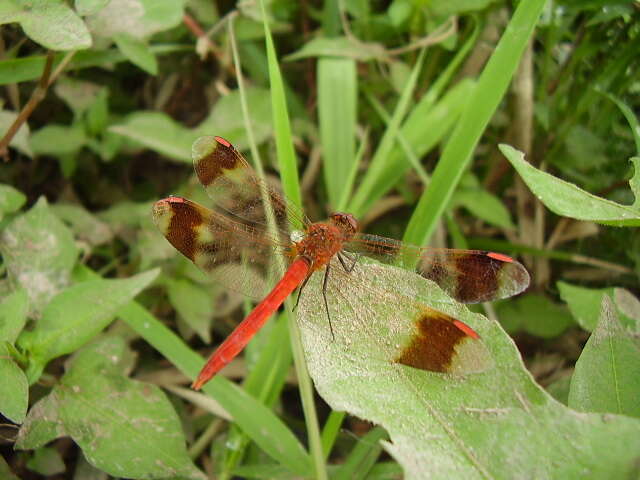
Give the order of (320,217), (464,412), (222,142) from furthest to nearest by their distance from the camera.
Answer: (320,217)
(222,142)
(464,412)

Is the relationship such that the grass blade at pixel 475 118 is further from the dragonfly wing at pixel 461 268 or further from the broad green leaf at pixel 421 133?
the broad green leaf at pixel 421 133

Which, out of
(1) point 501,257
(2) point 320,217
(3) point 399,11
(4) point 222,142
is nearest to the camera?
(1) point 501,257

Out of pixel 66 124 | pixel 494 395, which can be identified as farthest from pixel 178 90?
Result: pixel 494 395

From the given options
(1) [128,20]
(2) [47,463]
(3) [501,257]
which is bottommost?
(2) [47,463]

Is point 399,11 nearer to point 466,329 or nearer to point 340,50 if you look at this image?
point 340,50

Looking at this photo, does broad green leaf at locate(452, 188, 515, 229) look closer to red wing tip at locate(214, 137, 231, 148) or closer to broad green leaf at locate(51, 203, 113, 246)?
red wing tip at locate(214, 137, 231, 148)

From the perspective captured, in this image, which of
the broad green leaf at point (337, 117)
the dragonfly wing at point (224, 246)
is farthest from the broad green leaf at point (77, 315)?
the broad green leaf at point (337, 117)

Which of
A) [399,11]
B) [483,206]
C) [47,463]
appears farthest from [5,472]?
[399,11]
